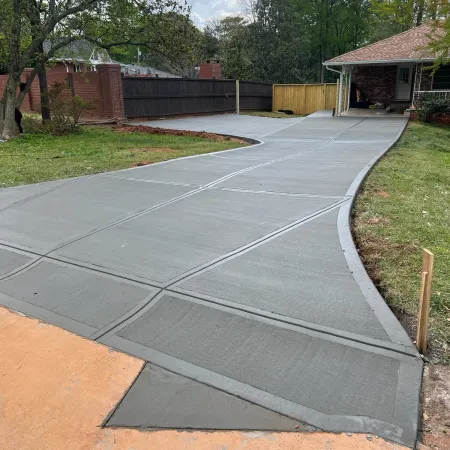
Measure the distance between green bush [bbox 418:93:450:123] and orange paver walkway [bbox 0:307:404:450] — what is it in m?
18.8

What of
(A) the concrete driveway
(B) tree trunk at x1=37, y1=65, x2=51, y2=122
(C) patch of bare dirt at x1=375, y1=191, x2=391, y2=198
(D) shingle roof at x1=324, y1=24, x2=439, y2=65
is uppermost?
(D) shingle roof at x1=324, y1=24, x2=439, y2=65

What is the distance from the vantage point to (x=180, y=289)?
3.54m

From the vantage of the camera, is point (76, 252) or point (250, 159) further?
point (250, 159)

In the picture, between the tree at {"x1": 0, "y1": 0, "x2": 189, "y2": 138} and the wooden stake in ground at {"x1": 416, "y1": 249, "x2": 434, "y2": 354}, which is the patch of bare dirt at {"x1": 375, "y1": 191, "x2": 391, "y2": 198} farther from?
the tree at {"x1": 0, "y1": 0, "x2": 189, "y2": 138}

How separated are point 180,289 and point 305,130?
12.5m

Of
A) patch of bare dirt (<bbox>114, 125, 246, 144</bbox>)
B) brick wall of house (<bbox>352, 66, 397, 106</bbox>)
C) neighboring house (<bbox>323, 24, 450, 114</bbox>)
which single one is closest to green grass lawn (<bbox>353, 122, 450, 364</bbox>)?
patch of bare dirt (<bbox>114, 125, 246, 144</bbox>)

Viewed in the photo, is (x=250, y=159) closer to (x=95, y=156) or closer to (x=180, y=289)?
(x=95, y=156)

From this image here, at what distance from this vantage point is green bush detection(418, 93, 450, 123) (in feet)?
59.6

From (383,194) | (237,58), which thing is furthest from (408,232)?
(237,58)

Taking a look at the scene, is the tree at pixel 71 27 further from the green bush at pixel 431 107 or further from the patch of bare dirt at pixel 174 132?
the green bush at pixel 431 107

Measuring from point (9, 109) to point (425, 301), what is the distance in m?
13.4

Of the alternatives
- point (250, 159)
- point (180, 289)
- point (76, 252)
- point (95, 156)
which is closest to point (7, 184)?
point (95, 156)

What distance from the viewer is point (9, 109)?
1302 centimetres

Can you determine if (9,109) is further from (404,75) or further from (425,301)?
(404,75)
